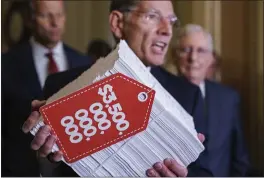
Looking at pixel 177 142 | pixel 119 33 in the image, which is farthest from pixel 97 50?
pixel 177 142

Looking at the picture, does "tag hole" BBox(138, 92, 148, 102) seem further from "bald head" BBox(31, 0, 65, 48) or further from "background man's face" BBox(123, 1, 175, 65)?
"bald head" BBox(31, 0, 65, 48)

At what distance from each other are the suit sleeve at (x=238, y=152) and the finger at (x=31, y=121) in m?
0.43

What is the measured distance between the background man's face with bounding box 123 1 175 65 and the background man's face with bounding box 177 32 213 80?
0.24 feet

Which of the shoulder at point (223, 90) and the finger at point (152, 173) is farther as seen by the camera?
the shoulder at point (223, 90)

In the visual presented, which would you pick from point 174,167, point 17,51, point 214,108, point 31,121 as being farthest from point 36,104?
point 214,108

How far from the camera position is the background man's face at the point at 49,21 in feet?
3.09

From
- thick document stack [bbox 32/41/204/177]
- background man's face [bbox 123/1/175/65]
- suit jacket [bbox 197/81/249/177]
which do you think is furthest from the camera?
suit jacket [bbox 197/81/249/177]

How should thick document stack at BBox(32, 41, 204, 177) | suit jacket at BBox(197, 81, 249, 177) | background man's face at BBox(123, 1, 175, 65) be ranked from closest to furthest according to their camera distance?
thick document stack at BBox(32, 41, 204, 177), background man's face at BBox(123, 1, 175, 65), suit jacket at BBox(197, 81, 249, 177)

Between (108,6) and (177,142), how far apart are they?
12.5 inches

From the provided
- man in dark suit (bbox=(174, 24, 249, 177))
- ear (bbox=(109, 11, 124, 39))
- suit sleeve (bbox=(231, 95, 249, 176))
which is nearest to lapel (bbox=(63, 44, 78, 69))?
ear (bbox=(109, 11, 124, 39))

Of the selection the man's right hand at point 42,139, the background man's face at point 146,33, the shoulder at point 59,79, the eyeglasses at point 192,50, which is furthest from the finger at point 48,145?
the eyeglasses at point 192,50

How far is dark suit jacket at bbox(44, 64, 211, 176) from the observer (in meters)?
0.89

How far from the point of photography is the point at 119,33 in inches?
35.1

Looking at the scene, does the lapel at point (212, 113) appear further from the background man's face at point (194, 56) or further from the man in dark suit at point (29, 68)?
the man in dark suit at point (29, 68)
